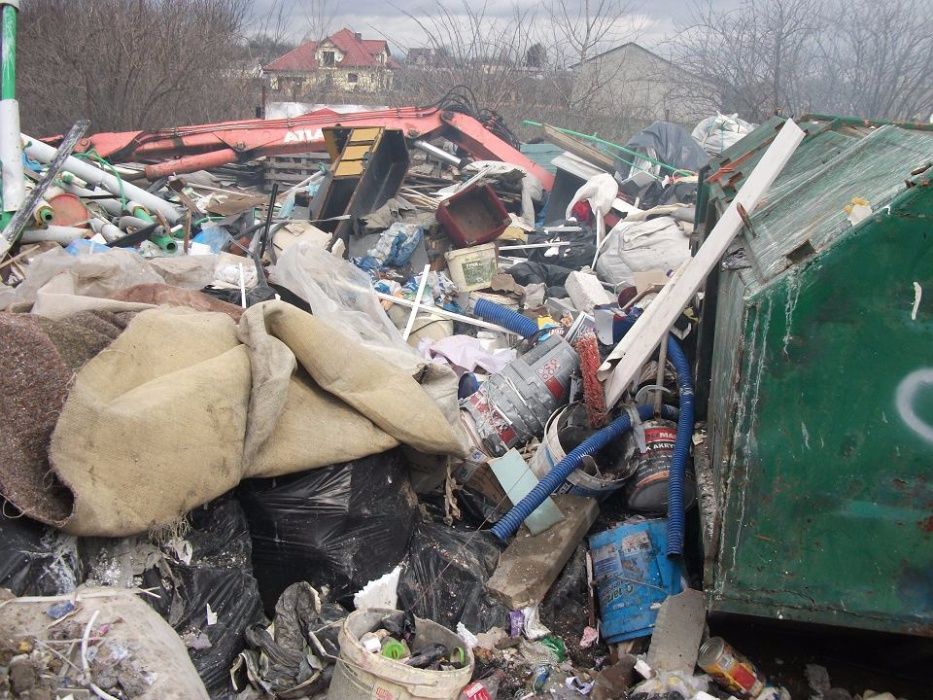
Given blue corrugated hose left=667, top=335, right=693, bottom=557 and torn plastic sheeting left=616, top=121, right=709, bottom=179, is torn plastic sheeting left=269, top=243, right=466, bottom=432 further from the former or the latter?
torn plastic sheeting left=616, top=121, right=709, bottom=179

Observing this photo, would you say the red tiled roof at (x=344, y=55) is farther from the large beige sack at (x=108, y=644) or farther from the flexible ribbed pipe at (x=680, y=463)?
the large beige sack at (x=108, y=644)

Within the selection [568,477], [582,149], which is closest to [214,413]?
[568,477]

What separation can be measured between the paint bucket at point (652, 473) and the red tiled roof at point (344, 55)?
14424 millimetres

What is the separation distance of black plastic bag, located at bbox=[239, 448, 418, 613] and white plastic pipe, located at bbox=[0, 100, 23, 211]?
4.07 meters

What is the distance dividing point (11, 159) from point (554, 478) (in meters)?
4.83

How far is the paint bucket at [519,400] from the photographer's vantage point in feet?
11.7

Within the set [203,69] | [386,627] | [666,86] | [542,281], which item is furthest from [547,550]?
[666,86]

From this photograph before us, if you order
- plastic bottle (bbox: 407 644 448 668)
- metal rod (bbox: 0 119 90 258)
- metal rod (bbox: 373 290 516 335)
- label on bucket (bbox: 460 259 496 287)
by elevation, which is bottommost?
plastic bottle (bbox: 407 644 448 668)

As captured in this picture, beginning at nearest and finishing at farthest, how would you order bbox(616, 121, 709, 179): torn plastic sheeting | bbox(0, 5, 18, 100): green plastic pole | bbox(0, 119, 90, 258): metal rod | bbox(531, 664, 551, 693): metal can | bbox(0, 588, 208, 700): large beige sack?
bbox(0, 588, 208, 700): large beige sack < bbox(531, 664, 551, 693): metal can < bbox(0, 119, 90, 258): metal rod < bbox(0, 5, 18, 100): green plastic pole < bbox(616, 121, 709, 179): torn plastic sheeting

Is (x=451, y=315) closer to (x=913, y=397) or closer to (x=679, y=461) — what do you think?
(x=679, y=461)

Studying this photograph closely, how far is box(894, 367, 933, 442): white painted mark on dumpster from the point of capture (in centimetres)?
195

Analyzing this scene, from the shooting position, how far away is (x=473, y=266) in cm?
564

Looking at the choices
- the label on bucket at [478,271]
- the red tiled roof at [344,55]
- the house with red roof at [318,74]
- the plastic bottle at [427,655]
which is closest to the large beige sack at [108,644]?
the plastic bottle at [427,655]

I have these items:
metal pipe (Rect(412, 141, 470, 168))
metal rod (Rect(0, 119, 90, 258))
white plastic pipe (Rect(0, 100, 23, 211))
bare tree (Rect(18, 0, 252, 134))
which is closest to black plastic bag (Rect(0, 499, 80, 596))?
metal rod (Rect(0, 119, 90, 258))
